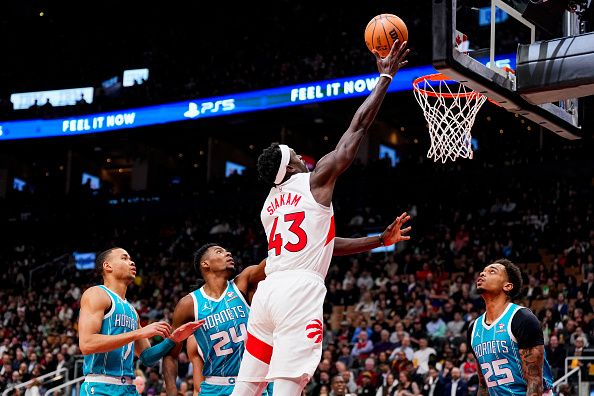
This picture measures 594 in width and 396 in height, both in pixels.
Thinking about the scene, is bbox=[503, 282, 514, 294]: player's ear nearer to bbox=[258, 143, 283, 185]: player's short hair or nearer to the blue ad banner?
bbox=[258, 143, 283, 185]: player's short hair

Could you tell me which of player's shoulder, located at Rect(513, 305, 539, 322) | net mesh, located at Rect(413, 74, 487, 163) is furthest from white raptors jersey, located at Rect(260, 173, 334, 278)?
net mesh, located at Rect(413, 74, 487, 163)

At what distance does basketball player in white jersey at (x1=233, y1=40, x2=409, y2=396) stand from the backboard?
1378mm

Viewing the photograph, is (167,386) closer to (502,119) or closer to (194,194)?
(502,119)

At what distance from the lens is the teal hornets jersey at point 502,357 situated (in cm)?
615

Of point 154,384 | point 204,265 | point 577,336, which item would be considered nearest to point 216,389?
point 204,265

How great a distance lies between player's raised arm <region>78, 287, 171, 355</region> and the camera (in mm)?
5906

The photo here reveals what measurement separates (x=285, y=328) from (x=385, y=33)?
2.35 meters

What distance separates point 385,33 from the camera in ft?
20.7

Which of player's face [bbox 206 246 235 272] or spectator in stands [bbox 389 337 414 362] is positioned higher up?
player's face [bbox 206 246 235 272]

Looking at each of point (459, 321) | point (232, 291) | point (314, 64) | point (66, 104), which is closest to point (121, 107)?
point (66, 104)

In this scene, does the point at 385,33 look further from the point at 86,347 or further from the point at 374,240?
the point at 86,347

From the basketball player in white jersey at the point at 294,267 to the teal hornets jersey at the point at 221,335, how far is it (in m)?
1.23

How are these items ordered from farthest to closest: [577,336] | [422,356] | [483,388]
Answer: [422,356] → [577,336] → [483,388]

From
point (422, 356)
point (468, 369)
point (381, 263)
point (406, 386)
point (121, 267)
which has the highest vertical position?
point (381, 263)
